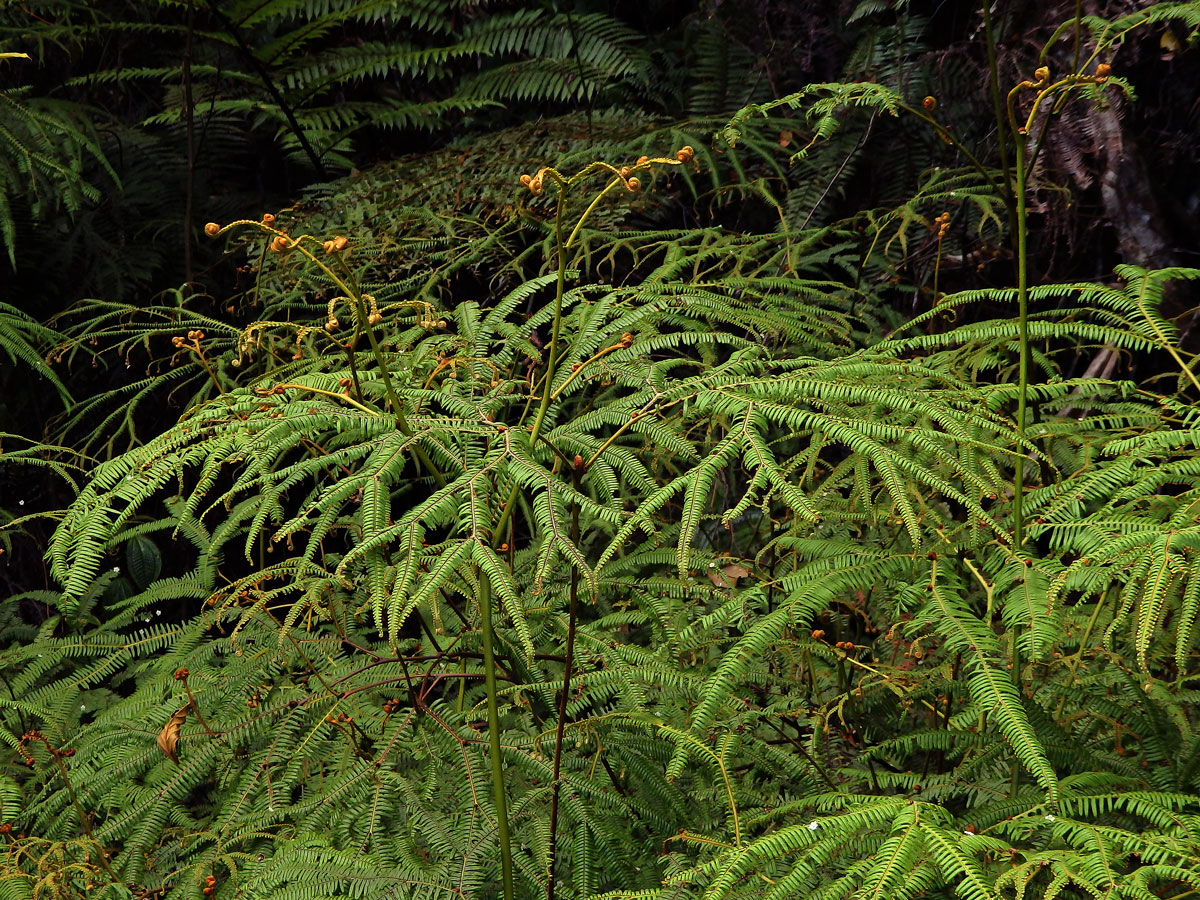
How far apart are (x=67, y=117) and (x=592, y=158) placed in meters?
1.68

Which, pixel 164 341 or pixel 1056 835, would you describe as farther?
pixel 164 341

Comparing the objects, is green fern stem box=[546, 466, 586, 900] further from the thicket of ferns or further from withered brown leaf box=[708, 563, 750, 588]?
withered brown leaf box=[708, 563, 750, 588]

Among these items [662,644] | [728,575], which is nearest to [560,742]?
[662,644]

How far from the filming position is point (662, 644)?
153 centimetres

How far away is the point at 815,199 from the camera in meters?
2.90

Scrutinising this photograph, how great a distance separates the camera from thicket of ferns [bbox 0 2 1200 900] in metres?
0.98

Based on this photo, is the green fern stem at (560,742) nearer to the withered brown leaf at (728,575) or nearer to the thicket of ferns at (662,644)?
the thicket of ferns at (662,644)

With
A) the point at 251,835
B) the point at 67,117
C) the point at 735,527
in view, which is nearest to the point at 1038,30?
the point at 735,527

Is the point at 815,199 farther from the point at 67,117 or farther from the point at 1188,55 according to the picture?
the point at 67,117

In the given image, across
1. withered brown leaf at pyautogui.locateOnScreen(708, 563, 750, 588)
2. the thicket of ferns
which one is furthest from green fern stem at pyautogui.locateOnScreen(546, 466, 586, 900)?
withered brown leaf at pyautogui.locateOnScreen(708, 563, 750, 588)

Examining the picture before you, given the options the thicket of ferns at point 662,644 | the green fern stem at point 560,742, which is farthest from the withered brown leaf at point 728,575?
the green fern stem at point 560,742

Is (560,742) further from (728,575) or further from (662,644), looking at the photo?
(728,575)

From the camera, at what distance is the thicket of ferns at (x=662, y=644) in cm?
Answer: 98

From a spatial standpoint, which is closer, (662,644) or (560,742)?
(560,742)
